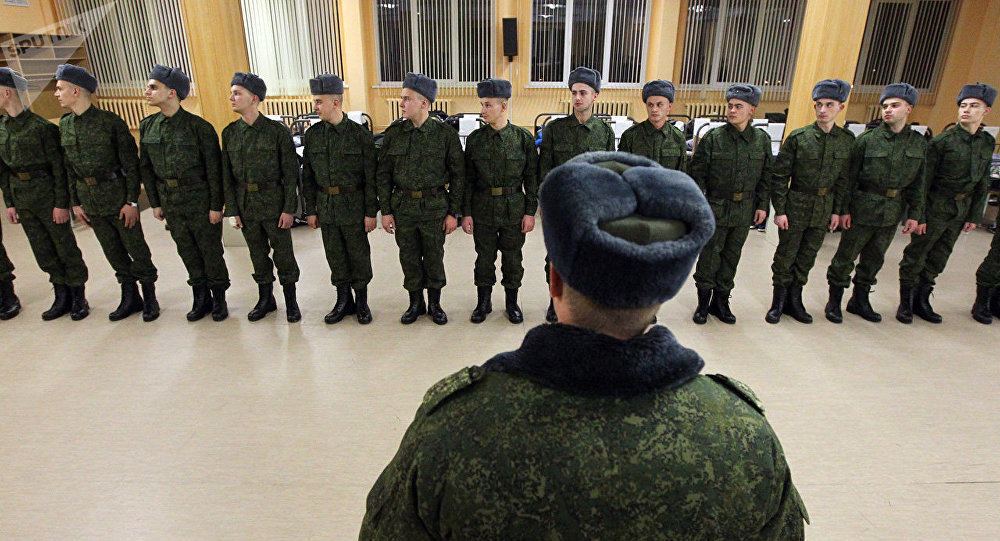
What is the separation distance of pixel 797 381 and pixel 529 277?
215cm

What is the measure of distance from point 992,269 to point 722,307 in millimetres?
1852

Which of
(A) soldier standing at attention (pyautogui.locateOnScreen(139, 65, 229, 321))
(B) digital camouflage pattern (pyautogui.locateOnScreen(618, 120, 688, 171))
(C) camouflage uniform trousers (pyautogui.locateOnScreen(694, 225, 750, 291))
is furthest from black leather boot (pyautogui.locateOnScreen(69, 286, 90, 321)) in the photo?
(C) camouflage uniform trousers (pyautogui.locateOnScreen(694, 225, 750, 291))

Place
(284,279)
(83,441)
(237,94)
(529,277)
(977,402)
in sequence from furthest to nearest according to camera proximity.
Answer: (529,277)
(284,279)
(237,94)
(977,402)
(83,441)

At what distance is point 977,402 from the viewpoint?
274 centimetres

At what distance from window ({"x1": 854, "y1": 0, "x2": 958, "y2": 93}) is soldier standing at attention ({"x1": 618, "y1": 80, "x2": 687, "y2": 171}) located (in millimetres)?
8276

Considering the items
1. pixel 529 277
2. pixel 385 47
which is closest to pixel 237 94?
pixel 529 277

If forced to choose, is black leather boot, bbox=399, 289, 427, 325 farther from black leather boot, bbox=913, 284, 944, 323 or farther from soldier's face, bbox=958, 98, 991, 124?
soldier's face, bbox=958, 98, 991, 124

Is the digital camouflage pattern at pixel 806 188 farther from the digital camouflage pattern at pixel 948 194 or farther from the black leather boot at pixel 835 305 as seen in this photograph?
the digital camouflage pattern at pixel 948 194

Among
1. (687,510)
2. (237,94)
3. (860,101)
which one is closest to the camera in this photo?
(687,510)

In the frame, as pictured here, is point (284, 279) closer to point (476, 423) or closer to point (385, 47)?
point (476, 423)

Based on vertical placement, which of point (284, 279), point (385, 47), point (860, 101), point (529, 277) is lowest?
point (529, 277)

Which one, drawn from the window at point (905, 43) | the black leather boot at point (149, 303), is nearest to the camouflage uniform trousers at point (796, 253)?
the black leather boot at point (149, 303)

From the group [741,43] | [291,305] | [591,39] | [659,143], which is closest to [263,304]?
[291,305]

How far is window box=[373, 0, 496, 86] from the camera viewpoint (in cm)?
941
